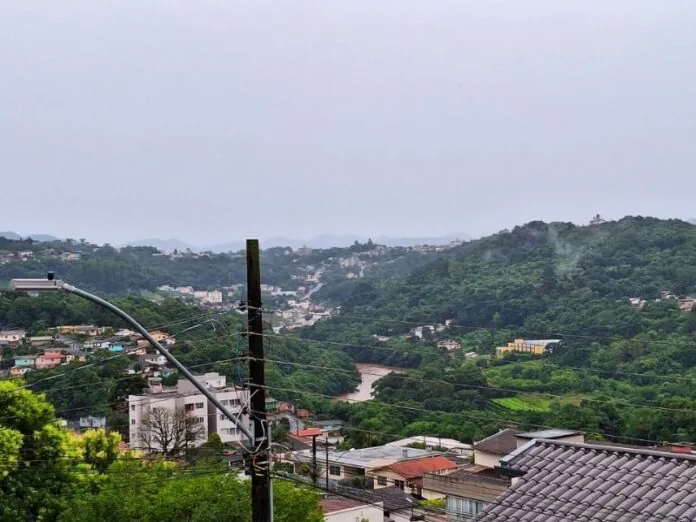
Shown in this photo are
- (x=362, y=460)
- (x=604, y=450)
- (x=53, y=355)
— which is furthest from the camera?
(x=53, y=355)

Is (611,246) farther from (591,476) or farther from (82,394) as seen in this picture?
(591,476)

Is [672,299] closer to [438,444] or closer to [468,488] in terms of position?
[438,444]

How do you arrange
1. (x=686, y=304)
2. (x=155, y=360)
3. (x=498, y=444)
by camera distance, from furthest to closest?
(x=686, y=304), (x=155, y=360), (x=498, y=444)

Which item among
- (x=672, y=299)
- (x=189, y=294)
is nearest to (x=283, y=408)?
(x=672, y=299)

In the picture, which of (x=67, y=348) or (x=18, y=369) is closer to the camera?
(x=18, y=369)

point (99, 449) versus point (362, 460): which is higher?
point (99, 449)

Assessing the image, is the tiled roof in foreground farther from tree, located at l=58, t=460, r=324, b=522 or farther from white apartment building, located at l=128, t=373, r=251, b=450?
white apartment building, located at l=128, t=373, r=251, b=450

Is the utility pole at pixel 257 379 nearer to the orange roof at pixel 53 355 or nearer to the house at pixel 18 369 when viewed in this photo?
the house at pixel 18 369

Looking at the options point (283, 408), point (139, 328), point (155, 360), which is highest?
point (139, 328)

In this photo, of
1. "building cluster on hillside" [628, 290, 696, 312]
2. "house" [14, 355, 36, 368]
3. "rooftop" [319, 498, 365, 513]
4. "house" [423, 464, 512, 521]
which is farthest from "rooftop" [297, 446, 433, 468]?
"building cluster on hillside" [628, 290, 696, 312]
